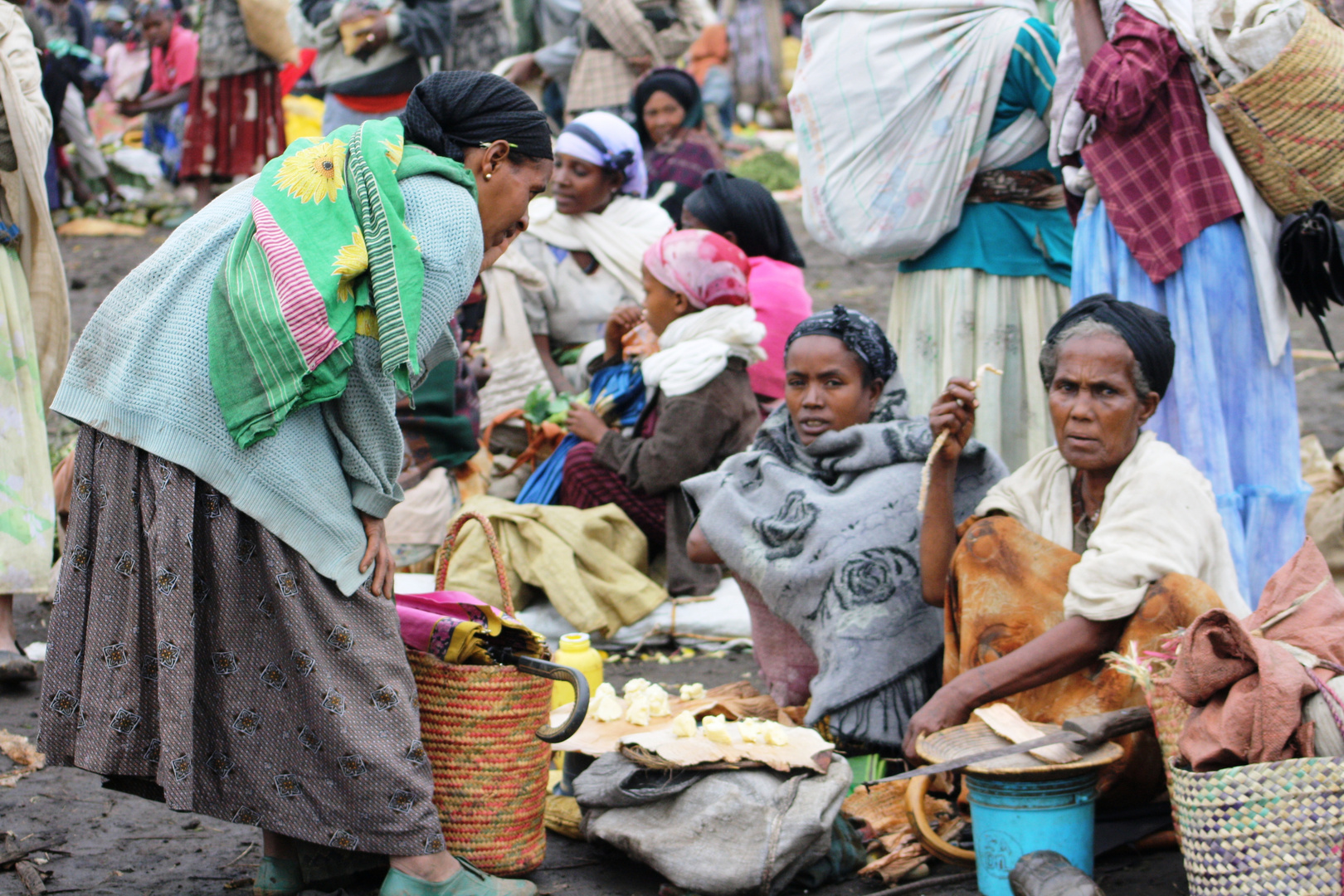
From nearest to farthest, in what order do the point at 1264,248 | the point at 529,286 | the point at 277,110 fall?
the point at 1264,248
the point at 529,286
the point at 277,110

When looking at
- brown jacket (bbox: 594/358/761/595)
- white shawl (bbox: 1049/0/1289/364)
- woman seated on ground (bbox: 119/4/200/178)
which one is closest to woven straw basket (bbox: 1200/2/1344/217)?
white shawl (bbox: 1049/0/1289/364)

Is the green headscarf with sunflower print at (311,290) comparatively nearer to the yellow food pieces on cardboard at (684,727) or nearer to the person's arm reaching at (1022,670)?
the yellow food pieces on cardboard at (684,727)

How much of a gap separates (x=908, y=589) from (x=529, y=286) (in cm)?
332

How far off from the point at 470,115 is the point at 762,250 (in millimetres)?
3490

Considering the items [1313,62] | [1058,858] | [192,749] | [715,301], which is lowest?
[1058,858]

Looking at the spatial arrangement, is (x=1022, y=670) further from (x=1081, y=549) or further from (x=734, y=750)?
(x=734, y=750)

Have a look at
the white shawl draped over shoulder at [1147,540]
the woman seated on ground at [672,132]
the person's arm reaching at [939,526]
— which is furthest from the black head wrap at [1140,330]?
the woman seated on ground at [672,132]

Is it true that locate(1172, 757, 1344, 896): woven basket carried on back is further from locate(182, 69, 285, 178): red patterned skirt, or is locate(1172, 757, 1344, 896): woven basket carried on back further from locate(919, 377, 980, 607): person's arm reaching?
locate(182, 69, 285, 178): red patterned skirt

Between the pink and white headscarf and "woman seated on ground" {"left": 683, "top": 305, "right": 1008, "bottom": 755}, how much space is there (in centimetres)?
119

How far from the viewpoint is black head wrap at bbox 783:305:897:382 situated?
3.79 metres

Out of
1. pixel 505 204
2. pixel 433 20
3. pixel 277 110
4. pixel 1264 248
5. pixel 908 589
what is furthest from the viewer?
pixel 277 110

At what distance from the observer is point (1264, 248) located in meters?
3.86

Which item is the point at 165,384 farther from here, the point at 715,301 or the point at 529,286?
the point at 529,286

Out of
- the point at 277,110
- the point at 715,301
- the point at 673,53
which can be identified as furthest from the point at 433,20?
the point at 715,301
